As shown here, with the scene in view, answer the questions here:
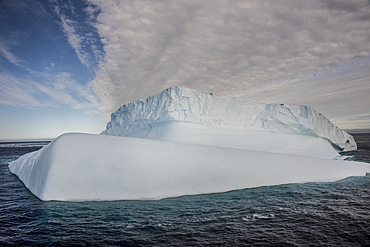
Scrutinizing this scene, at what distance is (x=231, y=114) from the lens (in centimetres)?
1800

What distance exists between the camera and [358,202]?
18.2 feet

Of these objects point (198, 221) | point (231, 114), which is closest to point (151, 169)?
point (198, 221)

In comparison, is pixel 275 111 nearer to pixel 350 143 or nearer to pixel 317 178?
pixel 317 178

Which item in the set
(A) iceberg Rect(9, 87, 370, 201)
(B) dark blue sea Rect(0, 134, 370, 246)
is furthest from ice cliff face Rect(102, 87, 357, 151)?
(B) dark blue sea Rect(0, 134, 370, 246)

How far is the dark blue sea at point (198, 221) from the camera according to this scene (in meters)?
3.55

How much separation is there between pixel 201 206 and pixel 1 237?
414 cm

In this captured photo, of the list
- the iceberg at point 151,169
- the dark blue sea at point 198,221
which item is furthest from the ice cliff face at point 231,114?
the dark blue sea at point 198,221

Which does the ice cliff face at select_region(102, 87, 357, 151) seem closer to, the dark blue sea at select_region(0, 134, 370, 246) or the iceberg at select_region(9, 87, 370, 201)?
the iceberg at select_region(9, 87, 370, 201)

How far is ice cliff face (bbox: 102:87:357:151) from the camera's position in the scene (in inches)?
658

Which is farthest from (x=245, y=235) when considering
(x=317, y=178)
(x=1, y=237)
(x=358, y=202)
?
(x=317, y=178)

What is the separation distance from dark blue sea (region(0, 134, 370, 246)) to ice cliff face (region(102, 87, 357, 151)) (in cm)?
1129

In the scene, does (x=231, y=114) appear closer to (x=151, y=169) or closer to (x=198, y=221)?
(x=151, y=169)

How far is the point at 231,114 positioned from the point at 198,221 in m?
14.6

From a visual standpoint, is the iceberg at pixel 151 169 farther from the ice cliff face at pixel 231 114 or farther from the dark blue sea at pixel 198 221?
the ice cliff face at pixel 231 114
